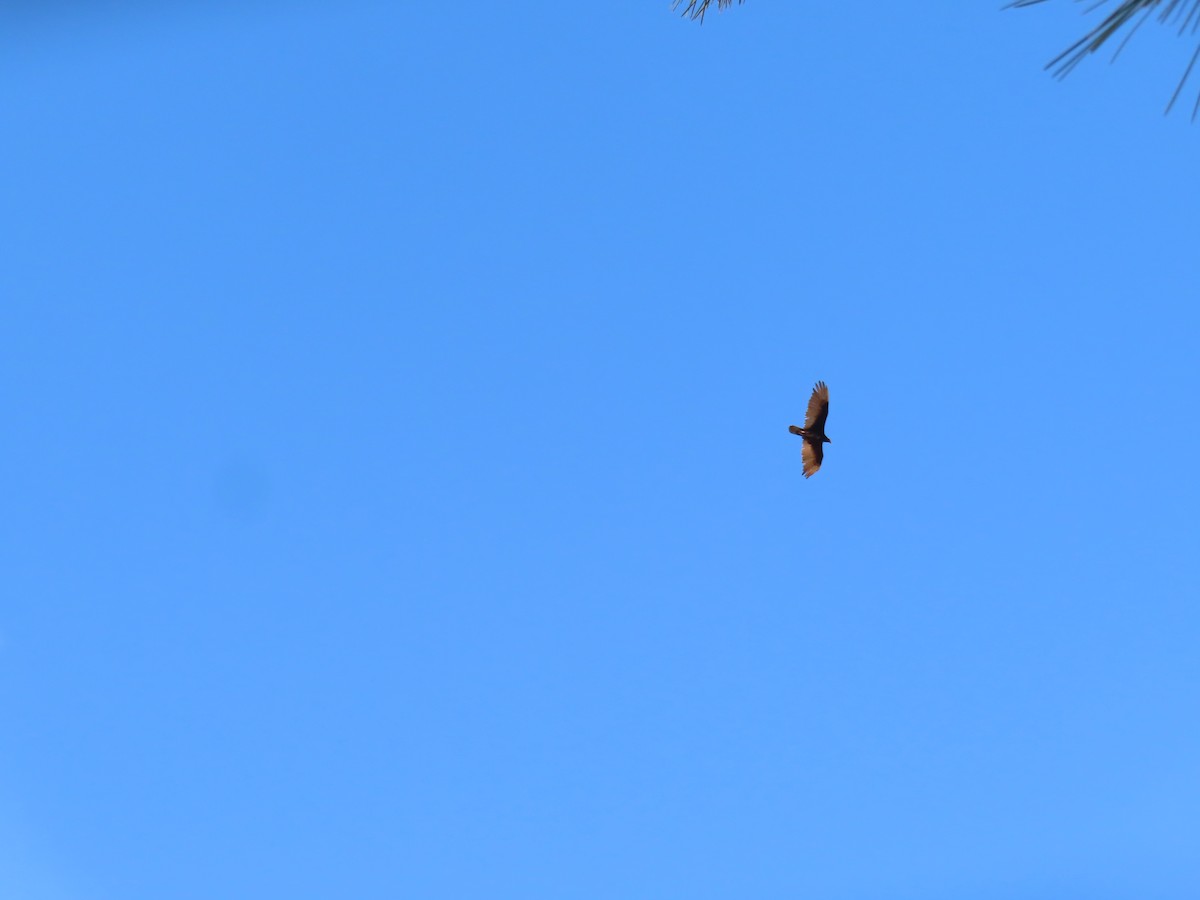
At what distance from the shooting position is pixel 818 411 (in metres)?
15.6

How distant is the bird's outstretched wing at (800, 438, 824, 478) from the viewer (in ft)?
51.2

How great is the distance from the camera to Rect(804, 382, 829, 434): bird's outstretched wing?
1562 centimetres

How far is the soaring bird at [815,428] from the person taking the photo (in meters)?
15.6

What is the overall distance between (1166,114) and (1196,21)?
16.7 inches

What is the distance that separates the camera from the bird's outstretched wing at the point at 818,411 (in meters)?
15.6

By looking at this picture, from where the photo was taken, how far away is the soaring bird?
15.6 m

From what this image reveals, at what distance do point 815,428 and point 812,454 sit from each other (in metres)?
0.40

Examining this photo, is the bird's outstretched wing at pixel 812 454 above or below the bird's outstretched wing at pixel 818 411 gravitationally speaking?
below

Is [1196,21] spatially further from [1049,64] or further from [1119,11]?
[1049,64]

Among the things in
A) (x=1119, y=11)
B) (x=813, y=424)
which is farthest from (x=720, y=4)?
(x=813, y=424)

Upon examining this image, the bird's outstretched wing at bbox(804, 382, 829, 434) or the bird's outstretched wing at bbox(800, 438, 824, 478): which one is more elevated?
the bird's outstretched wing at bbox(804, 382, 829, 434)

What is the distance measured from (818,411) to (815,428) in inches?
10.4

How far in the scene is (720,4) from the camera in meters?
8.67

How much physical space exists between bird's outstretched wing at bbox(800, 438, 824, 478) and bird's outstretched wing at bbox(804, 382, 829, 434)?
0.10ft
